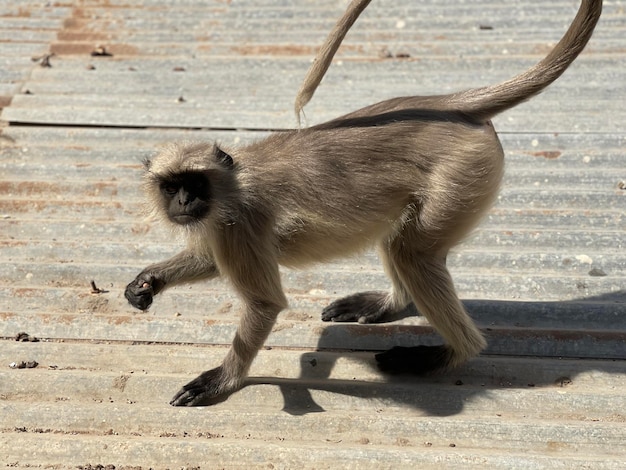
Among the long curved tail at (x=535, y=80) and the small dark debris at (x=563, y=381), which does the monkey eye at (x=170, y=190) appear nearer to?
the long curved tail at (x=535, y=80)

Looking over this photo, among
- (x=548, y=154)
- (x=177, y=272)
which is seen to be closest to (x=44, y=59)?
(x=177, y=272)

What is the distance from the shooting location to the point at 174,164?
13.1 feet

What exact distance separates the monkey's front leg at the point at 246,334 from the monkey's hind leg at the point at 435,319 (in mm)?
696

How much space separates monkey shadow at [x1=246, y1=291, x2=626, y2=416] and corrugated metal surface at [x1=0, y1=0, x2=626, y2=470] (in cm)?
2

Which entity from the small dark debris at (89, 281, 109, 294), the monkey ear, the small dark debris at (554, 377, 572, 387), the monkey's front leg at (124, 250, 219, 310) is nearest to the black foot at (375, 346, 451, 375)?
the small dark debris at (554, 377, 572, 387)

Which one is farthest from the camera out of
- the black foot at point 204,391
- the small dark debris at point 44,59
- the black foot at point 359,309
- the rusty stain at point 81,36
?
the rusty stain at point 81,36

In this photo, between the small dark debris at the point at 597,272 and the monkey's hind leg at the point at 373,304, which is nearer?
the monkey's hind leg at the point at 373,304

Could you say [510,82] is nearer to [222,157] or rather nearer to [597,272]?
[597,272]

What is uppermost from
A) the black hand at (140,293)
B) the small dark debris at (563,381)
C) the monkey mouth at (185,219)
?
the monkey mouth at (185,219)

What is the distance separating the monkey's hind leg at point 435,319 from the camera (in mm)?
4230

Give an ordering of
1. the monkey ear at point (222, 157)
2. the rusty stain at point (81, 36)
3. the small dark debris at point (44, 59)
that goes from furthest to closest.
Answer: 1. the rusty stain at point (81, 36)
2. the small dark debris at point (44, 59)
3. the monkey ear at point (222, 157)

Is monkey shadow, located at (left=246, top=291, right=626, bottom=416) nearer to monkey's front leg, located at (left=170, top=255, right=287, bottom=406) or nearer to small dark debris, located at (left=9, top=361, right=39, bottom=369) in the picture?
monkey's front leg, located at (left=170, top=255, right=287, bottom=406)

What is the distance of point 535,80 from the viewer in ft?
14.0

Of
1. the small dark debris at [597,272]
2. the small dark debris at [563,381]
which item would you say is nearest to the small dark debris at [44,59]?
the small dark debris at [597,272]
